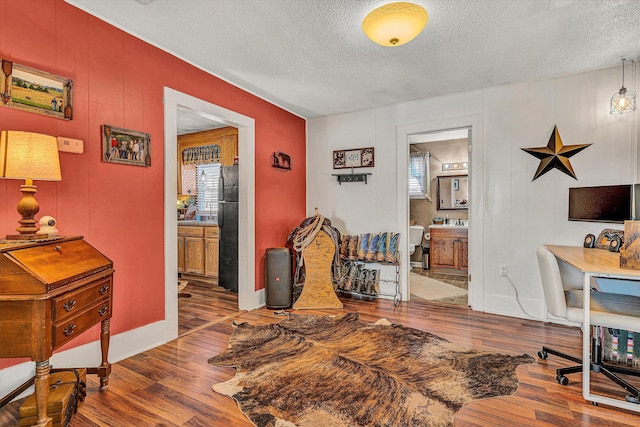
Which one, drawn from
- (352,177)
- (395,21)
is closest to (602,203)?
(395,21)

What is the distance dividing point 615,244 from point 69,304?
3856 mm

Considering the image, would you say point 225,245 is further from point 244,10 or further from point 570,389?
point 570,389

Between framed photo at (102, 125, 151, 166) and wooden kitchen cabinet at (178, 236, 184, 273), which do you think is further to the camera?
wooden kitchen cabinet at (178, 236, 184, 273)

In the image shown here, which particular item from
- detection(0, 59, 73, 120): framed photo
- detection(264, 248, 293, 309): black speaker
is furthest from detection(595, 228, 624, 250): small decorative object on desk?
detection(0, 59, 73, 120): framed photo

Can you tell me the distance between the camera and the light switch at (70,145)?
209cm

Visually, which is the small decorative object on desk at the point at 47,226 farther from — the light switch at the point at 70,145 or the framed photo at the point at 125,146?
the framed photo at the point at 125,146

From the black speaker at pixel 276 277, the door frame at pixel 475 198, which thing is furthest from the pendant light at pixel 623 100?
the black speaker at pixel 276 277

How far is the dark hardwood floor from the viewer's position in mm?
1781

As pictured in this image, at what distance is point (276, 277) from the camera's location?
379 cm

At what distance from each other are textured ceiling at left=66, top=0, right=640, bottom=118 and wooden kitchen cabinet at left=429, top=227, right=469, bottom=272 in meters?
2.99

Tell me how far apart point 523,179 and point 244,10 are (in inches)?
127

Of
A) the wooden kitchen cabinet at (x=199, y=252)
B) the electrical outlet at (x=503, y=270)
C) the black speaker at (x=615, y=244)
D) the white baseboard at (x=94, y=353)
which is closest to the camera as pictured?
the white baseboard at (x=94, y=353)

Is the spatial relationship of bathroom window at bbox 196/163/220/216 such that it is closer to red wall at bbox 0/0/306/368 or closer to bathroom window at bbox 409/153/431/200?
red wall at bbox 0/0/306/368

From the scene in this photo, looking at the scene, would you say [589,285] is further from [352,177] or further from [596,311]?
[352,177]
